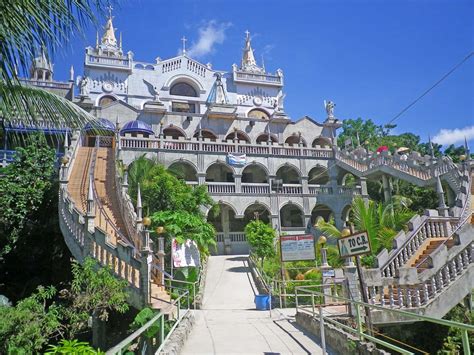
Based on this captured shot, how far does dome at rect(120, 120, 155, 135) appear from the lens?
27.2m

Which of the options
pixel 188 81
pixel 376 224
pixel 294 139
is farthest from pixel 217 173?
pixel 376 224

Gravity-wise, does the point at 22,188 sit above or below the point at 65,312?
above

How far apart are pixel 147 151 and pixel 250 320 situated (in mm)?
16457

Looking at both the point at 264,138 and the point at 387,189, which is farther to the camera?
the point at 264,138

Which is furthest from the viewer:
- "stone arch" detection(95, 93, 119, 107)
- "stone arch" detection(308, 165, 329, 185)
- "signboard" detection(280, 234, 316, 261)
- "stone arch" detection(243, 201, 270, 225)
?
"stone arch" detection(95, 93, 119, 107)

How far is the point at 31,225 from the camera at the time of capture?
678 inches

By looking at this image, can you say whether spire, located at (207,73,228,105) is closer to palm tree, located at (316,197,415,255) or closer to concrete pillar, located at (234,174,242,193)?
concrete pillar, located at (234,174,242,193)

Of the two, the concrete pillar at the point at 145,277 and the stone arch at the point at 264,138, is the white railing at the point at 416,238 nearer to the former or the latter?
the concrete pillar at the point at 145,277

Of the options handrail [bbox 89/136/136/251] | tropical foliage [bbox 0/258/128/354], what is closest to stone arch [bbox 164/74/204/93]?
handrail [bbox 89/136/136/251]

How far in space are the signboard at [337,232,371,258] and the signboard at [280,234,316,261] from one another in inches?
239

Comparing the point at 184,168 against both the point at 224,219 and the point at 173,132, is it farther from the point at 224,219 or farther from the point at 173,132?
the point at 173,132

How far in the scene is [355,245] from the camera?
8.28 metres

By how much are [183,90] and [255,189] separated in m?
14.1

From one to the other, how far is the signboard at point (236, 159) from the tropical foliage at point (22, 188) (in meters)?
11.7
